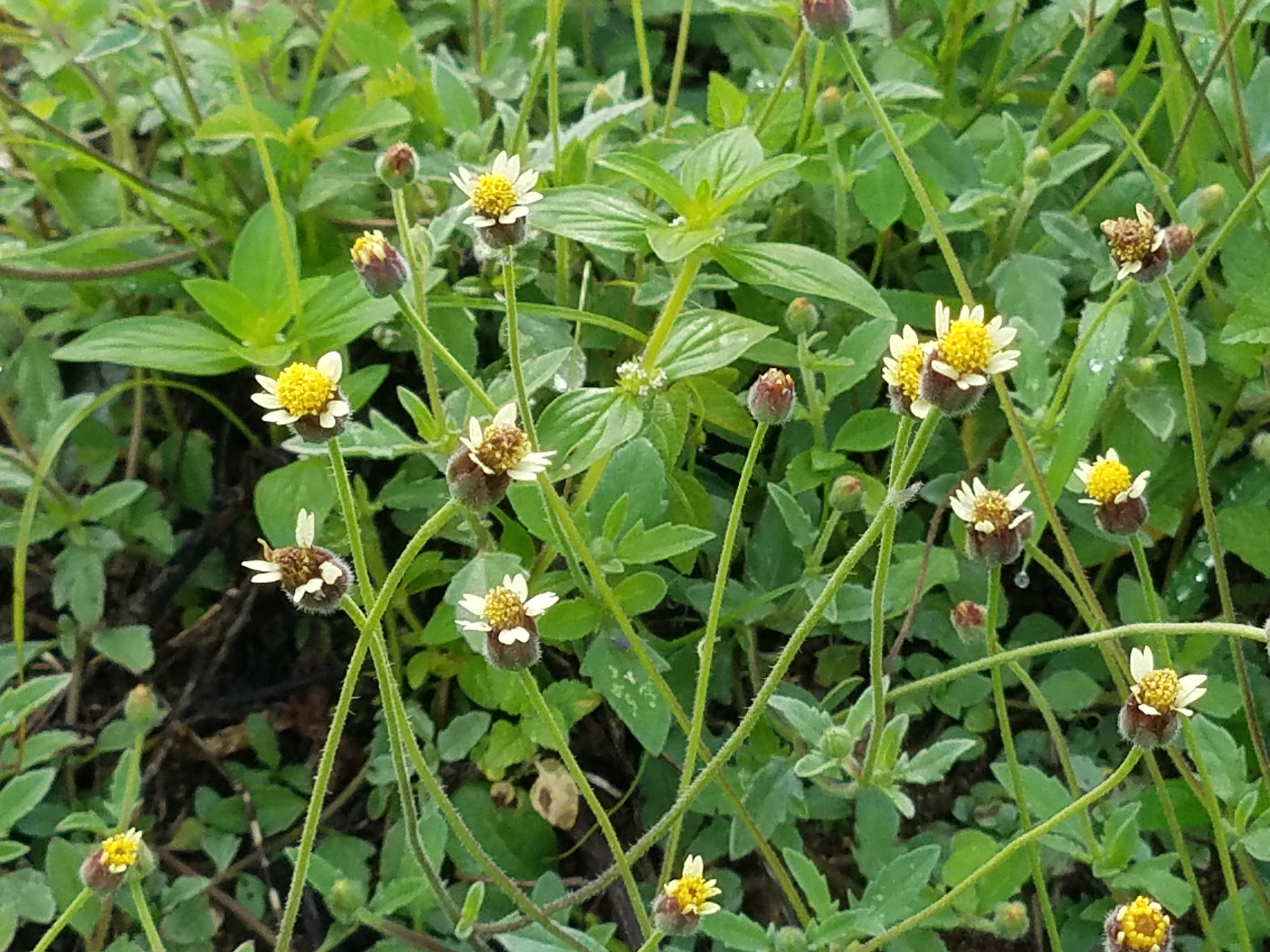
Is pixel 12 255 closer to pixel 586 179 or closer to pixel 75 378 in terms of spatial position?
pixel 75 378

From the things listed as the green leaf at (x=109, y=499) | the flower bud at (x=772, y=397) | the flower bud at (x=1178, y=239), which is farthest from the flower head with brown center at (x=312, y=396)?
the flower bud at (x=1178, y=239)

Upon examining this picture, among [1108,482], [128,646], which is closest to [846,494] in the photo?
[1108,482]

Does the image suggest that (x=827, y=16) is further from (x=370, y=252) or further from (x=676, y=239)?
(x=370, y=252)

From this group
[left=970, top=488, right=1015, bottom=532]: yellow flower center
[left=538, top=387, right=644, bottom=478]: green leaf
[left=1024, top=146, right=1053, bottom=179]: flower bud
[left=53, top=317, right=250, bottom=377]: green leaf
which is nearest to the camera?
[left=970, top=488, right=1015, bottom=532]: yellow flower center

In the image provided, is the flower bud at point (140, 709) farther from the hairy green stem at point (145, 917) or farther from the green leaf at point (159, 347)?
the green leaf at point (159, 347)

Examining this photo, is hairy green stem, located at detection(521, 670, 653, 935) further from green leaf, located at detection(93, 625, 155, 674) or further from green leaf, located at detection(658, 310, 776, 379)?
green leaf, located at detection(93, 625, 155, 674)

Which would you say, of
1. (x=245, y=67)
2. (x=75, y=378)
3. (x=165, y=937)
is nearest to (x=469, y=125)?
(x=245, y=67)

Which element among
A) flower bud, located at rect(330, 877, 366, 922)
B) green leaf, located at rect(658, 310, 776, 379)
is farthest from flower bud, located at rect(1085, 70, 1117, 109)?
flower bud, located at rect(330, 877, 366, 922)
